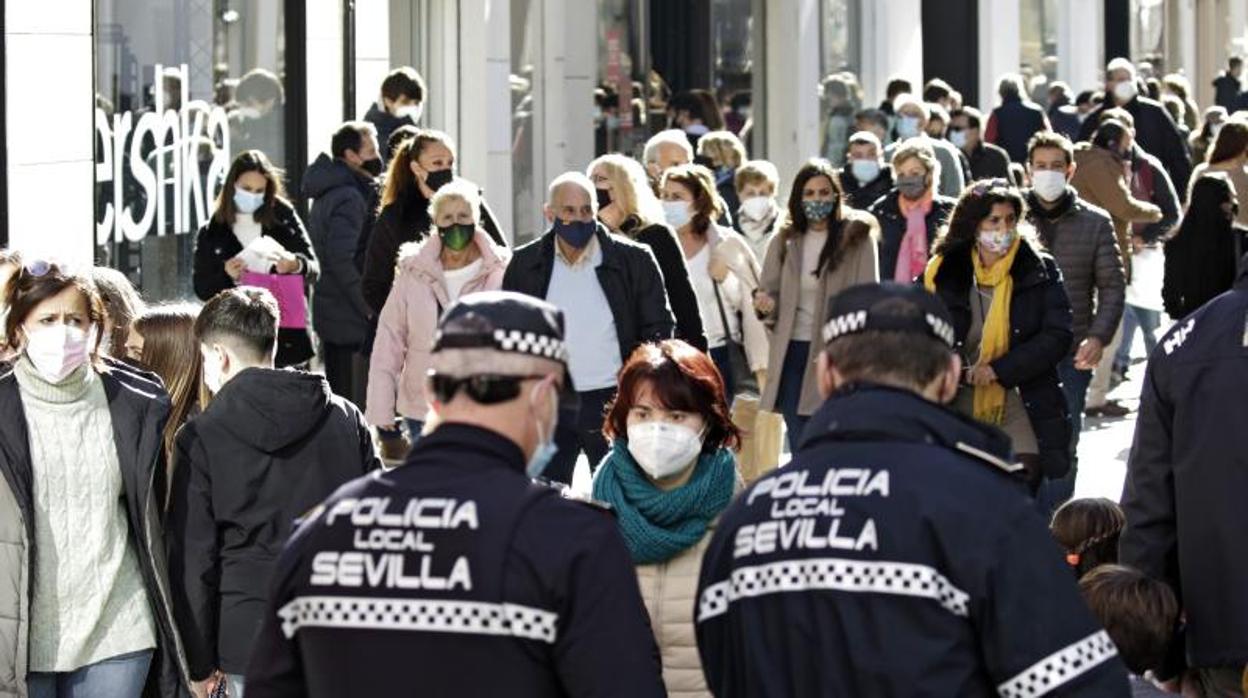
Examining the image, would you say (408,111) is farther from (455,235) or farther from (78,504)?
(78,504)

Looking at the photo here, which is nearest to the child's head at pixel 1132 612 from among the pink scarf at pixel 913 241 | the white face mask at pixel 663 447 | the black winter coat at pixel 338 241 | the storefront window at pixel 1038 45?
the white face mask at pixel 663 447

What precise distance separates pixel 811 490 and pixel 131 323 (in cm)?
399

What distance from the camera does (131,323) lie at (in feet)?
27.2

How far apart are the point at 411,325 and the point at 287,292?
1.91 meters

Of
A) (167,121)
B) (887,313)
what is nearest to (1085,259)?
(167,121)

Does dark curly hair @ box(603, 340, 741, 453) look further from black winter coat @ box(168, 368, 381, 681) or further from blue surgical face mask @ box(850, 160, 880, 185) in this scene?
blue surgical face mask @ box(850, 160, 880, 185)

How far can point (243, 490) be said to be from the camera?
7379 mm

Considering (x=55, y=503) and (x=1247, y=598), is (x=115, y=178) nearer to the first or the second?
(x=55, y=503)

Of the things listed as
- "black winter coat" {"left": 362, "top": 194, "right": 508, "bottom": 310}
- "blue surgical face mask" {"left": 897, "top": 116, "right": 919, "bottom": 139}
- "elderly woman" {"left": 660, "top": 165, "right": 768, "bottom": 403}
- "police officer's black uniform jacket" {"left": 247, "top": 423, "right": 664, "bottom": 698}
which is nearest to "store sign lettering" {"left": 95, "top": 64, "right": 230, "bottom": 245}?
"black winter coat" {"left": 362, "top": 194, "right": 508, "bottom": 310}

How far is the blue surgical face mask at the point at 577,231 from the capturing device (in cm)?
1116

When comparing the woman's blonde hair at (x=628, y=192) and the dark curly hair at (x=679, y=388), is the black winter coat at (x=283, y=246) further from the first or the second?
the dark curly hair at (x=679, y=388)

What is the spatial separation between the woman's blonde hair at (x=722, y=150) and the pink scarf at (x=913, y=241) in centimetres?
309

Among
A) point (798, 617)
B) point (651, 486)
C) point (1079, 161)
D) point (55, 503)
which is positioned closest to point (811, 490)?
point (798, 617)

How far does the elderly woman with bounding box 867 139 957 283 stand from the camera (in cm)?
1378
